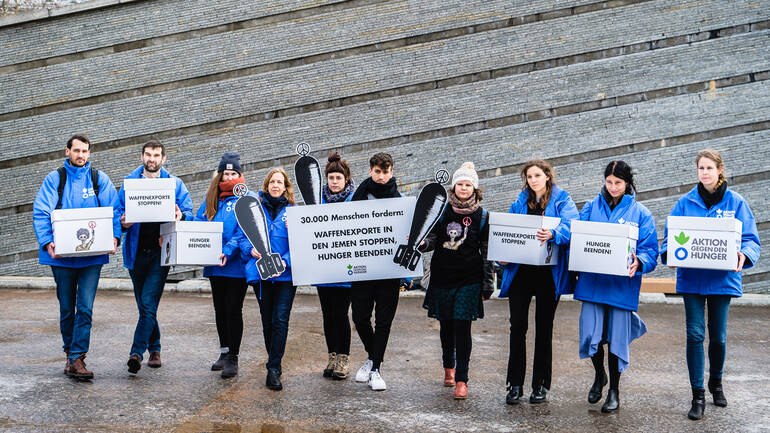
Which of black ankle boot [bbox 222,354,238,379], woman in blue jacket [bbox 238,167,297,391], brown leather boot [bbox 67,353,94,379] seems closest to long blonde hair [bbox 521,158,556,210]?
woman in blue jacket [bbox 238,167,297,391]

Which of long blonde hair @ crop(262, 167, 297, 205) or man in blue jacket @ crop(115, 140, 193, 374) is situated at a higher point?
long blonde hair @ crop(262, 167, 297, 205)

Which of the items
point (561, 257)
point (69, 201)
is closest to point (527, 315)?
point (561, 257)

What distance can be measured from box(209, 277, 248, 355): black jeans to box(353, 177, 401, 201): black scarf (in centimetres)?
124

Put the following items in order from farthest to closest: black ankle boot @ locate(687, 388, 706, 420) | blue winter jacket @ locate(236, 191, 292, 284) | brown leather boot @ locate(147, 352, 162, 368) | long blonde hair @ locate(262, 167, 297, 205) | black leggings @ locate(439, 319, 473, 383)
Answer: brown leather boot @ locate(147, 352, 162, 368) → long blonde hair @ locate(262, 167, 297, 205) → blue winter jacket @ locate(236, 191, 292, 284) → black leggings @ locate(439, 319, 473, 383) → black ankle boot @ locate(687, 388, 706, 420)

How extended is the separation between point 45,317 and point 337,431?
5.49 m

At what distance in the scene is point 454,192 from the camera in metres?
6.21

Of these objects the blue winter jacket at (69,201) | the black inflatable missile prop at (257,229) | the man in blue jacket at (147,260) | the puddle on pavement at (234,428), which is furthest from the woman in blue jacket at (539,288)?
the blue winter jacket at (69,201)

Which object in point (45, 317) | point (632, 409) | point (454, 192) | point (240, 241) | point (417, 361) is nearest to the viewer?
point (632, 409)

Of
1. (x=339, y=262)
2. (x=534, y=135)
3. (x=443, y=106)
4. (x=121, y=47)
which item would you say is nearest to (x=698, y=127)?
(x=534, y=135)

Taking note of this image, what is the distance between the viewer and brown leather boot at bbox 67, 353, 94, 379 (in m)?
6.25

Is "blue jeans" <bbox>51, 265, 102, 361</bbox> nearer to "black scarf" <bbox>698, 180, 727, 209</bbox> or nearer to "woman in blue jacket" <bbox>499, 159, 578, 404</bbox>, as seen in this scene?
"woman in blue jacket" <bbox>499, 159, 578, 404</bbox>

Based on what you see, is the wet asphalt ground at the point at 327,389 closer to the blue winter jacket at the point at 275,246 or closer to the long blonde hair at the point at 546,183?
the blue winter jacket at the point at 275,246

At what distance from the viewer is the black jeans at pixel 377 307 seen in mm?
6375

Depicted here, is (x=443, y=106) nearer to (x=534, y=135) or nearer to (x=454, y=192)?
(x=534, y=135)
